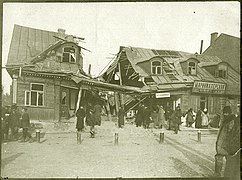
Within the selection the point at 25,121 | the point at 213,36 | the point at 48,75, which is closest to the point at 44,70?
the point at 48,75

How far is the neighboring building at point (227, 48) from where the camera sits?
4.03m

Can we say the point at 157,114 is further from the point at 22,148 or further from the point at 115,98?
the point at 22,148

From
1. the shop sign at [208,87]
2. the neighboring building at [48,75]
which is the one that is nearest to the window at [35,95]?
the neighboring building at [48,75]

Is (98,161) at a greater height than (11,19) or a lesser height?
lesser

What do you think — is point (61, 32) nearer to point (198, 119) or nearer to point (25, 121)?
point (25, 121)

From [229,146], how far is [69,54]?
267 cm

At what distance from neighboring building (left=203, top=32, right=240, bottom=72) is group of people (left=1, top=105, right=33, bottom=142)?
287 cm

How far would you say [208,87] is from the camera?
4.21m

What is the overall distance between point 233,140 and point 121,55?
6.69ft

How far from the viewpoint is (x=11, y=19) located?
3859 millimetres

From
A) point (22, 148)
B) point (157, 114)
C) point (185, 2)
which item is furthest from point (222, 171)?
point (22, 148)

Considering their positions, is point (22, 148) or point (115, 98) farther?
point (115, 98)

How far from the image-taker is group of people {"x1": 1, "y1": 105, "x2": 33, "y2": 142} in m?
3.81

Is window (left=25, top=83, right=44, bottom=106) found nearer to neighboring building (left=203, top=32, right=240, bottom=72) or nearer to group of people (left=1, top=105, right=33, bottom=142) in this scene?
group of people (left=1, top=105, right=33, bottom=142)
